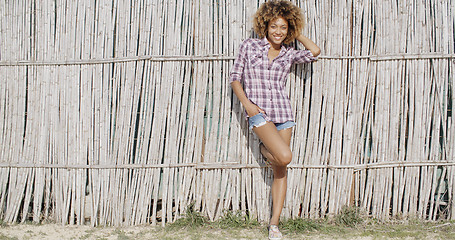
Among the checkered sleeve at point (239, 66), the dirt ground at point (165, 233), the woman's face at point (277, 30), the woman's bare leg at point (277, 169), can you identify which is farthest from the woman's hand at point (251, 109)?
the dirt ground at point (165, 233)

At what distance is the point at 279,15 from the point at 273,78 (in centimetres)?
55

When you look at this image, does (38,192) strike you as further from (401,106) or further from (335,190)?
(401,106)

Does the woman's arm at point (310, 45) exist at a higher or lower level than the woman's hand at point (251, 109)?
higher

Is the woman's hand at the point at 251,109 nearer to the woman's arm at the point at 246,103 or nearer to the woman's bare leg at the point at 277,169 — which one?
the woman's arm at the point at 246,103

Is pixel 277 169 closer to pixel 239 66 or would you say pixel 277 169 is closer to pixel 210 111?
pixel 210 111

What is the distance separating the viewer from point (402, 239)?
144 inches

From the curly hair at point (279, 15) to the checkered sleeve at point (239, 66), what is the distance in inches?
9.0

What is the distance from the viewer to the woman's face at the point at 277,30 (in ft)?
11.7

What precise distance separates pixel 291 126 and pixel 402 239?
1.41 m

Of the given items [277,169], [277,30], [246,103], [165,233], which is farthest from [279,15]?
[165,233]

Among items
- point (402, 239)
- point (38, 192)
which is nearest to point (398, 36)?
point (402, 239)

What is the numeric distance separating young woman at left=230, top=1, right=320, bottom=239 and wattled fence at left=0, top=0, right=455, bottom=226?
0.29 m

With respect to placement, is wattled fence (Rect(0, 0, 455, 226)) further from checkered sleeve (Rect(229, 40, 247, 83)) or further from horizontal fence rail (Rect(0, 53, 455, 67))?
checkered sleeve (Rect(229, 40, 247, 83))

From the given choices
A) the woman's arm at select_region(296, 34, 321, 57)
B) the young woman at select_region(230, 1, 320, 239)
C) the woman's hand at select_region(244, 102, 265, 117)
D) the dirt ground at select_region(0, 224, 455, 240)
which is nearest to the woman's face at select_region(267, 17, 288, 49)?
the young woman at select_region(230, 1, 320, 239)
